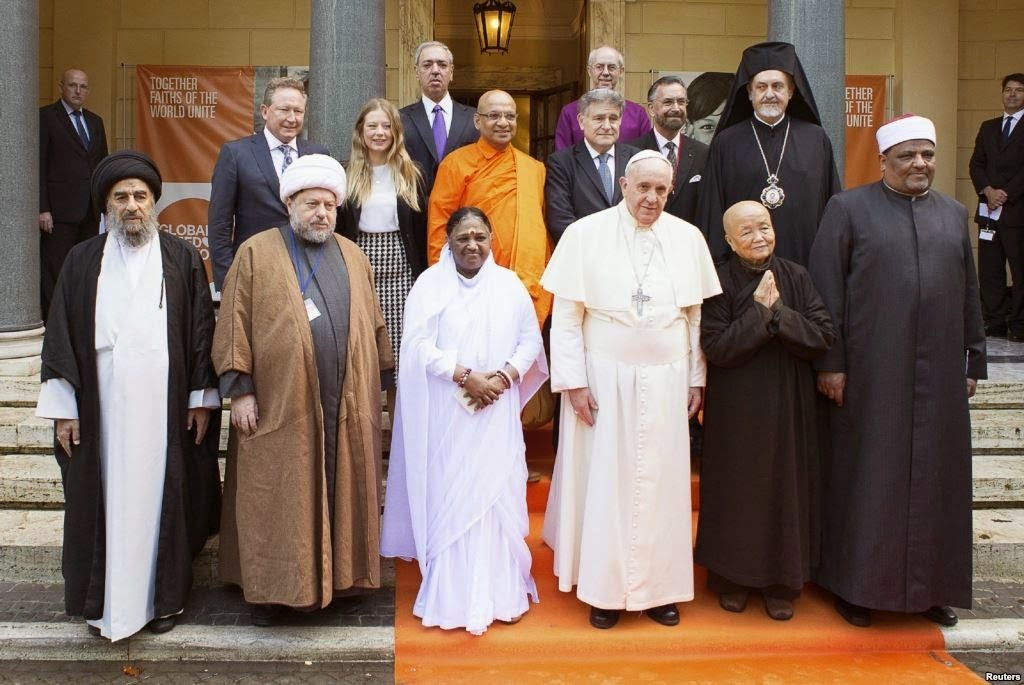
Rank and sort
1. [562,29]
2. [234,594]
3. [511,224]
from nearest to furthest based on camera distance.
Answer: [234,594]
[511,224]
[562,29]

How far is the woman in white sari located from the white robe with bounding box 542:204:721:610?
0.23 meters

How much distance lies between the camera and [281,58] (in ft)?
29.8

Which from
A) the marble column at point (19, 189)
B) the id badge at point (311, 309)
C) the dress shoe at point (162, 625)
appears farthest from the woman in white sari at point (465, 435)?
the marble column at point (19, 189)

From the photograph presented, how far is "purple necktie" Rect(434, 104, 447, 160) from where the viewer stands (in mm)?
5172

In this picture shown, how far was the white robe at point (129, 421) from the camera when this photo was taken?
12.6ft

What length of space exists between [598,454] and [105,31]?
723 cm

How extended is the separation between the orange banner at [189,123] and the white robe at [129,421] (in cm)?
517

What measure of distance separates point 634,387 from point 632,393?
0.03m

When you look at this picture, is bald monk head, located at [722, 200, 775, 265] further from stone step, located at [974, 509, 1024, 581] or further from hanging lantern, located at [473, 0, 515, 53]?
hanging lantern, located at [473, 0, 515, 53]

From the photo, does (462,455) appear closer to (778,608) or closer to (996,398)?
(778,608)

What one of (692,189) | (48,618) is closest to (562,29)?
(692,189)

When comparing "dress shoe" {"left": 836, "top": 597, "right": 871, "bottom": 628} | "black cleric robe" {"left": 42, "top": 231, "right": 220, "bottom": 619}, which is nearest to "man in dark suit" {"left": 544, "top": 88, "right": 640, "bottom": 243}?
"black cleric robe" {"left": 42, "top": 231, "right": 220, "bottom": 619}

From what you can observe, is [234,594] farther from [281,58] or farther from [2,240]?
[281,58]

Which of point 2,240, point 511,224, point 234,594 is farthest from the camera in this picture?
point 2,240
